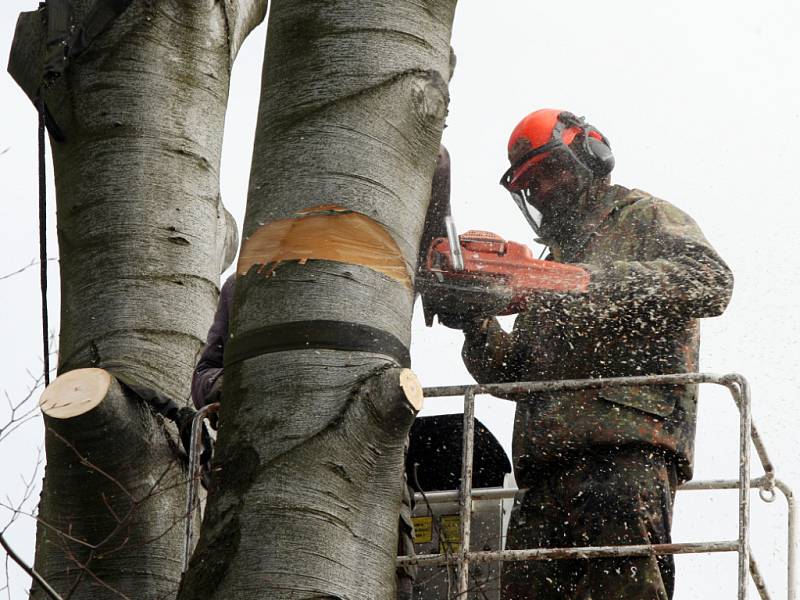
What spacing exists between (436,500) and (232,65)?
1.88 metres

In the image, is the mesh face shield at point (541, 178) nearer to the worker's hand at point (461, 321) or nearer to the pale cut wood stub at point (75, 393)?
the worker's hand at point (461, 321)

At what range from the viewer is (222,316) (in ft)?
15.5

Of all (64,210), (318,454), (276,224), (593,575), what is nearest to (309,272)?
(276,224)

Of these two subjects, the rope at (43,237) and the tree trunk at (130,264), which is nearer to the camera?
the tree trunk at (130,264)

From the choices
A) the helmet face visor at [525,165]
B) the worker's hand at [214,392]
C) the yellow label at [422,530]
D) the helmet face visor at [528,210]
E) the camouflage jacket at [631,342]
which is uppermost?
the helmet face visor at [525,165]

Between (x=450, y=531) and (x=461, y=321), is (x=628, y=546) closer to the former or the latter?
(x=450, y=531)

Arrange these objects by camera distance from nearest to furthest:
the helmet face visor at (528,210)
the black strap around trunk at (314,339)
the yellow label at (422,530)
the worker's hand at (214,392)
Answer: the black strap around trunk at (314,339) → the worker's hand at (214,392) → the yellow label at (422,530) → the helmet face visor at (528,210)

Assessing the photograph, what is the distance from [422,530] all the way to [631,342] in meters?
1.16

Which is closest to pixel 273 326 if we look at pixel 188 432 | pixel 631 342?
pixel 188 432

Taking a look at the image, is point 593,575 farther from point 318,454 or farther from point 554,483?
point 318,454

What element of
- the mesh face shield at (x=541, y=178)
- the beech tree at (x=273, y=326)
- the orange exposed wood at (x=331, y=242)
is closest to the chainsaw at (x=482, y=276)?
the mesh face shield at (x=541, y=178)

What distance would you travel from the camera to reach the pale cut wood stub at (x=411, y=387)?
2651 millimetres

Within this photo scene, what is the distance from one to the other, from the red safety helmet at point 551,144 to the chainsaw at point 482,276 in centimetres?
52

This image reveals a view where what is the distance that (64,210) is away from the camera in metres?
4.30
